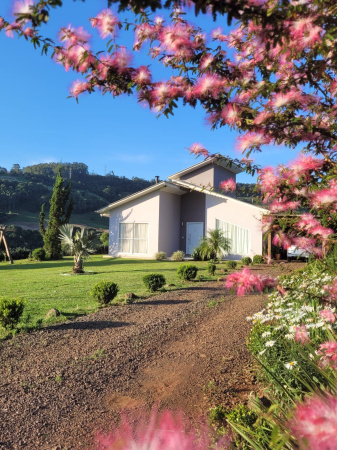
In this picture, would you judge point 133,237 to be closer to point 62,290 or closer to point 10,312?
point 62,290

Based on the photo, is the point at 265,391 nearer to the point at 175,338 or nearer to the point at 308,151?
the point at 308,151

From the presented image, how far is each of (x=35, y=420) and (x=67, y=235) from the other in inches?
534

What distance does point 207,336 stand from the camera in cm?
618

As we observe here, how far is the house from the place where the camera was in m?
22.4

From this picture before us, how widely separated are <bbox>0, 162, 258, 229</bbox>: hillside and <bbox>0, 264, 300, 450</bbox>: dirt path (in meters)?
49.8

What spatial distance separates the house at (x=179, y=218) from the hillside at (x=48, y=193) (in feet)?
107

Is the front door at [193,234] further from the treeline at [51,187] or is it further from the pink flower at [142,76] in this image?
the treeline at [51,187]

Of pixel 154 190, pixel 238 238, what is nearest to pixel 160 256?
pixel 154 190

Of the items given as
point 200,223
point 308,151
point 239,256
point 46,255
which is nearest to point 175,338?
point 308,151

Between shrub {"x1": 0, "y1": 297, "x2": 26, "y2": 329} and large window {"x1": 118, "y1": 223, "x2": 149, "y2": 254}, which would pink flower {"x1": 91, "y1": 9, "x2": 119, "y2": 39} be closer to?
shrub {"x1": 0, "y1": 297, "x2": 26, "y2": 329}

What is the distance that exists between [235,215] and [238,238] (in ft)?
4.58

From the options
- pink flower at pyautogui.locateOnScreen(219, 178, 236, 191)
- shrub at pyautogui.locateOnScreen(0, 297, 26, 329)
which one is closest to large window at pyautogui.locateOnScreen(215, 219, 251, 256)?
shrub at pyautogui.locateOnScreen(0, 297, 26, 329)

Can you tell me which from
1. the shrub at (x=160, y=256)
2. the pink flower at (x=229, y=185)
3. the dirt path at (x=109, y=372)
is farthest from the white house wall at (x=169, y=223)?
the pink flower at (x=229, y=185)

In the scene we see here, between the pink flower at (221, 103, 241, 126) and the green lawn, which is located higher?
the pink flower at (221, 103, 241, 126)
